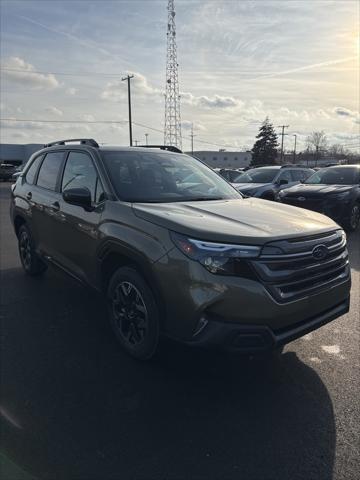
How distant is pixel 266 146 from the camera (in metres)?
66.9

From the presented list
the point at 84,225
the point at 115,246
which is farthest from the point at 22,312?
the point at 115,246

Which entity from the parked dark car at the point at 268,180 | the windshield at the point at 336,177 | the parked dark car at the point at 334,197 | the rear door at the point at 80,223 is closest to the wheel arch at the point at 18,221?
the rear door at the point at 80,223

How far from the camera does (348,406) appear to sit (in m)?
2.82

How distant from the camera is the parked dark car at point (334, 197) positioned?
906cm

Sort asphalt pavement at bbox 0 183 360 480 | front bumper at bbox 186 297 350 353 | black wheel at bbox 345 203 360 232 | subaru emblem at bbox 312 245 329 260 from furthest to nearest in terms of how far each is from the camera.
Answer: black wheel at bbox 345 203 360 232, subaru emblem at bbox 312 245 329 260, front bumper at bbox 186 297 350 353, asphalt pavement at bbox 0 183 360 480

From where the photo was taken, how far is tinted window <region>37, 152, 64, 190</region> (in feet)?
15.6

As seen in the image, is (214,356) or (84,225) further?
(84,225)

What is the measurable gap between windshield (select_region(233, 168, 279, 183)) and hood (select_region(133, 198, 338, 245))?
8543 mm

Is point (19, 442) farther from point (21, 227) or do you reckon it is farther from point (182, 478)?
point (21, 227)

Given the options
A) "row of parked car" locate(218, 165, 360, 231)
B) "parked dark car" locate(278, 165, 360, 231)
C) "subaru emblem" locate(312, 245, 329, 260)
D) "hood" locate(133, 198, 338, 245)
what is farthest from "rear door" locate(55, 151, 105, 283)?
Answer: "parked dark car" locate(278, 165, 360, 231)

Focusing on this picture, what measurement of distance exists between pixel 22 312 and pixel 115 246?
1.90 metres

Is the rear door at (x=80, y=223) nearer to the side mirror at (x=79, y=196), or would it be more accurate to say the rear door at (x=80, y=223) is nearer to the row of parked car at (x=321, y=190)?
the side mirror at (x=79, y=196)

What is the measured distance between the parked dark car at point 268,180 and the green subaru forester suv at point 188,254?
22.0 ft

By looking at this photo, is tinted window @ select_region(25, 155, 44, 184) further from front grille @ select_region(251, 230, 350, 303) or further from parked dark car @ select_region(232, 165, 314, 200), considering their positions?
parked dark car @ select_region(232, 165, 314, 200)
